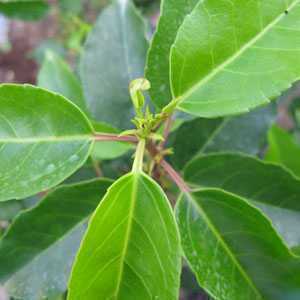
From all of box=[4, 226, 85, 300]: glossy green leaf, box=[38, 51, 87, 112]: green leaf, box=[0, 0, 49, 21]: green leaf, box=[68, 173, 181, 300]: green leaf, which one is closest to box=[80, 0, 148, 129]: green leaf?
box=[38, 51, 87, 112]: green leaf

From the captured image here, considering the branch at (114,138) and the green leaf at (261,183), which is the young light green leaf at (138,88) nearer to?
the branch at (114,138)

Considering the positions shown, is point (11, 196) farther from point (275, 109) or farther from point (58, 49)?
point (58, 49)

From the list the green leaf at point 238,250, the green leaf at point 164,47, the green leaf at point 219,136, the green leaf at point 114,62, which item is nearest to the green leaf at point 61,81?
the green leaf at point 114,62

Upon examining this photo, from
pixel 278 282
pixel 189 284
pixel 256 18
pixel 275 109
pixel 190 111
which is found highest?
pixel 256 18

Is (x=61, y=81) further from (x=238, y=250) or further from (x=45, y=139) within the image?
(x=238, y=250)

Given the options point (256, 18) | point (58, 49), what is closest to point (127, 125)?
point (256, 18)

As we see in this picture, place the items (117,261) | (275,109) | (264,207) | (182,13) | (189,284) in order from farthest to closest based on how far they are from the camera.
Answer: (189,284), (275,109), (264,207), (182,13), (117,261)
